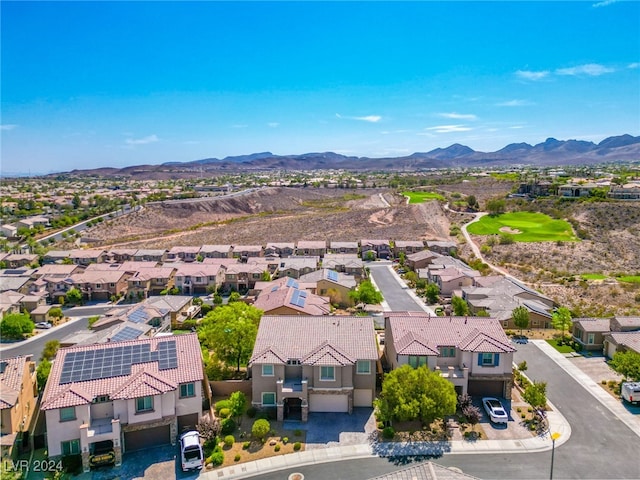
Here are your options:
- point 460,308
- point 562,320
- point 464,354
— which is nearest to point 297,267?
point 460,308

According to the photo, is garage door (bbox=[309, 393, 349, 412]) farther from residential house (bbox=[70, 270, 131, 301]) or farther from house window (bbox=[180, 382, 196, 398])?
residential house (bbox=[70, 270, 131, 301])

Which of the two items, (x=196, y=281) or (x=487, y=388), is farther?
(x=196, y=281)

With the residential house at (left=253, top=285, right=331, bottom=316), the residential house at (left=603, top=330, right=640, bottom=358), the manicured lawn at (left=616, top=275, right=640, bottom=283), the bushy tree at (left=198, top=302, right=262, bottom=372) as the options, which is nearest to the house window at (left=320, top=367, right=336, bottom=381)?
the bushy tree at (left=198, top=302, right=262, bottom=372)

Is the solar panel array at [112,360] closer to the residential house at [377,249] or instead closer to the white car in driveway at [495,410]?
the white car in driveway at [495,410]

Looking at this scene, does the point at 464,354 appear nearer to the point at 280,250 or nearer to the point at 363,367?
the point at 363,367

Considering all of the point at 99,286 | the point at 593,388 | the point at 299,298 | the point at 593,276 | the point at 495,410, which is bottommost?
the point at 593,388

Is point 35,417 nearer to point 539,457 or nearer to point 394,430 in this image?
point 394,430
